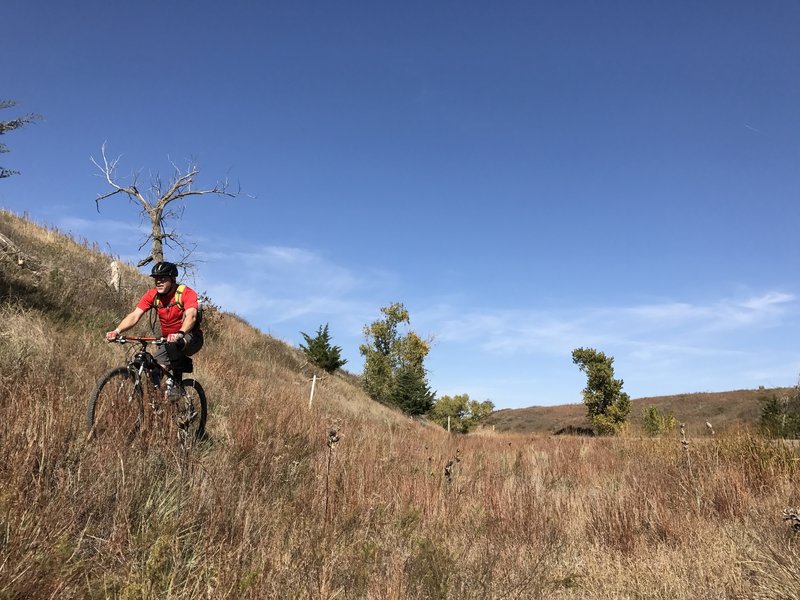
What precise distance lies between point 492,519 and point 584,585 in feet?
4.87

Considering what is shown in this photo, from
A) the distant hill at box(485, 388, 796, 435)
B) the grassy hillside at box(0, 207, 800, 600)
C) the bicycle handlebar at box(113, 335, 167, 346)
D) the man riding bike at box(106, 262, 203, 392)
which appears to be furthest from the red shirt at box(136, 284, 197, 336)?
the distant hill at box(485, 388, 796, 435)

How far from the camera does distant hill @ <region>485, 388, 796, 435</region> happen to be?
4319 cm

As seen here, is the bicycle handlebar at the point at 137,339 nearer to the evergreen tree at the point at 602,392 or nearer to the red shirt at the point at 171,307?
the red shirt at the point at 171,307

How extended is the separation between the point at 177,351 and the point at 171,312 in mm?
535

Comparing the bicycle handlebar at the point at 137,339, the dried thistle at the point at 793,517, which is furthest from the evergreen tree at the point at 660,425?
the bicycle handlebar at the point at 137,339

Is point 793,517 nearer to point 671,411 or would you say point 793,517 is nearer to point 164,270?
point 164,270

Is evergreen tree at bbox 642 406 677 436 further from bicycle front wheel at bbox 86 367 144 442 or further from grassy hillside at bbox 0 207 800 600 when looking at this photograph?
bicycle front wheel at bbox 86 367 144 442

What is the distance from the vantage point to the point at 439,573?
3.59 metres

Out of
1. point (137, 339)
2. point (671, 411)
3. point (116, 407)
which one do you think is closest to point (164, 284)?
point (137, 339)

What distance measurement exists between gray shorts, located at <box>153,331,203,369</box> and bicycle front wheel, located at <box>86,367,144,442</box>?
22.5 inches

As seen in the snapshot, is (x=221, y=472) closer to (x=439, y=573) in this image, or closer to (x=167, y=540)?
(x=167, y=540)

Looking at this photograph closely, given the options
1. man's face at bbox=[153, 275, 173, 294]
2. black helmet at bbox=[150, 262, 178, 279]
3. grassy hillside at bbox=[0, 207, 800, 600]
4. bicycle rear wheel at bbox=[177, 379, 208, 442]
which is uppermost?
black helmet at bbox=[150, 262, 178, 279]

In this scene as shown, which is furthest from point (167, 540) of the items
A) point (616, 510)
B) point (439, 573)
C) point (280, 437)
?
point (616, 510)

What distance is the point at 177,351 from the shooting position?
5605 millimetres
